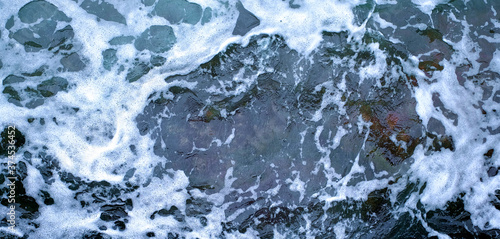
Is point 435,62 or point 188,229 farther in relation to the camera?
point 435,62

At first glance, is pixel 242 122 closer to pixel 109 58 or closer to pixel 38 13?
pixel 109 58

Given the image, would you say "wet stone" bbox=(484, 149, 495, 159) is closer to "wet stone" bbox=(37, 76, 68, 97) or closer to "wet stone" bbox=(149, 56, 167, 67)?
"wet stone" bbox=(149, 56, 167, 67)

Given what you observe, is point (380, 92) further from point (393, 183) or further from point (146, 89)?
point (146, 89)

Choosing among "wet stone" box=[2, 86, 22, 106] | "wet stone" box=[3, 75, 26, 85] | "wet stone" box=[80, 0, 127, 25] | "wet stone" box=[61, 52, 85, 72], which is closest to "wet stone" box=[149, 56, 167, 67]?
"wet stone" box=[80, 0, 127, 25]

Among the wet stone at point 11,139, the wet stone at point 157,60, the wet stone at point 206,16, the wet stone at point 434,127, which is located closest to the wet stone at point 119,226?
the wet stone at point 11,139

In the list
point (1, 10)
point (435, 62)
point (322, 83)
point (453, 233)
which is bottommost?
point (453, 233)

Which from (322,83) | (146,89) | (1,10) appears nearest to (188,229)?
(146,89)

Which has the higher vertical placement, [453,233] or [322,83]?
[322,83]

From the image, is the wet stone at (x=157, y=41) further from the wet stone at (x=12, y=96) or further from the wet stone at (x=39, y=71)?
the wet stone at (x=12, y=96)
